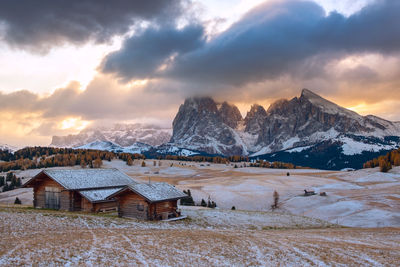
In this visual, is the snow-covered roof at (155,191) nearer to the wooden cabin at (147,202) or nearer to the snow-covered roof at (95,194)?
the wooden cabin at (147,202)

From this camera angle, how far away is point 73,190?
162 feet

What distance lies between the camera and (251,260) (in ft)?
70.8

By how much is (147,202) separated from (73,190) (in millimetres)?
14022

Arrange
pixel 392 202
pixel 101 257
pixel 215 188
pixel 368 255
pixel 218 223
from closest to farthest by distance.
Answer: pixel 101 257
pixel 368 255
pixel 218 223
pixel 392 202
pixel 215 188

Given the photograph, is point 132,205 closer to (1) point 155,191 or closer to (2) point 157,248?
(1) point 155,191

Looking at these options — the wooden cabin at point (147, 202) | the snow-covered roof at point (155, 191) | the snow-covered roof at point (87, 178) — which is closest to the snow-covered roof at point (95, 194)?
the snow-covered roof at point (87, 178)

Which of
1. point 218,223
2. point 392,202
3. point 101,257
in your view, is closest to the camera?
point 101,257

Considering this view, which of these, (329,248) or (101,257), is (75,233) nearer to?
(101,257)

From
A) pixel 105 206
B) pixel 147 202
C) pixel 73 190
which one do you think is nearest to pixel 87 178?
pixel 73 190

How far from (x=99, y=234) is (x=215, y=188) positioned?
294 ft

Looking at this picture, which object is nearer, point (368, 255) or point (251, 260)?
point (251, 260)

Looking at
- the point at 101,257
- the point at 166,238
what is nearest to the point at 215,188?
the point at 166,238

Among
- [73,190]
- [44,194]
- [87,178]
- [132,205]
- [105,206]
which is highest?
[87,178]

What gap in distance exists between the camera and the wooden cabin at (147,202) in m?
42.4
